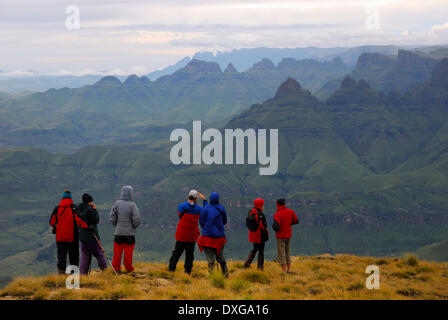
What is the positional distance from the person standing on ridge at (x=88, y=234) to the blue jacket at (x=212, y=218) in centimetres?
486

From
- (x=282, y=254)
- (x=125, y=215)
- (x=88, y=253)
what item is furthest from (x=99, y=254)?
(x=282, y=254)

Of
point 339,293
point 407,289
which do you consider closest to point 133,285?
point 339,293

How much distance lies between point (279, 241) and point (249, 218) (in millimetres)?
2159

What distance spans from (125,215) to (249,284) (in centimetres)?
658

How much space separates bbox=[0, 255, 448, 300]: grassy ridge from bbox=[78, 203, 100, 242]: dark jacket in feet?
5.68

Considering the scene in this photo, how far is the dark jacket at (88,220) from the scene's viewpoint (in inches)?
944

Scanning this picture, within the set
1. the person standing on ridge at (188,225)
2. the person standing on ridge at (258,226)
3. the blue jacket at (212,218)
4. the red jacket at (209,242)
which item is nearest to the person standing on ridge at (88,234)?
the person standing on ridge at (188,225)

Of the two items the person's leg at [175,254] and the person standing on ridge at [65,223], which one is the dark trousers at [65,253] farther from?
the person's leg at [175,254]

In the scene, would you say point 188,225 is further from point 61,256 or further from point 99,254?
point 61,256

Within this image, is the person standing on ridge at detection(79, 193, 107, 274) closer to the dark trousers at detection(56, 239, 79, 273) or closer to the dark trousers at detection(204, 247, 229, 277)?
the dark trousers at detection(56, 239, 79, 273)

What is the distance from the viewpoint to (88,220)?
2406cm

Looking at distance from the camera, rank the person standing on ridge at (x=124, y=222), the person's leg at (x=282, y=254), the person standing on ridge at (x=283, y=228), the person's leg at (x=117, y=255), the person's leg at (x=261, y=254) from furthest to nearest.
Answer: the person's leg at (x=282, y=254) → the person's leg at (x=261, y=254) → the person standing on ridge at (x=283, y=228) → the person's leg at (x=117, y=255) → the person standing on ridge at (x=124, y=222)

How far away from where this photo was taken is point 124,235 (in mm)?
24359
